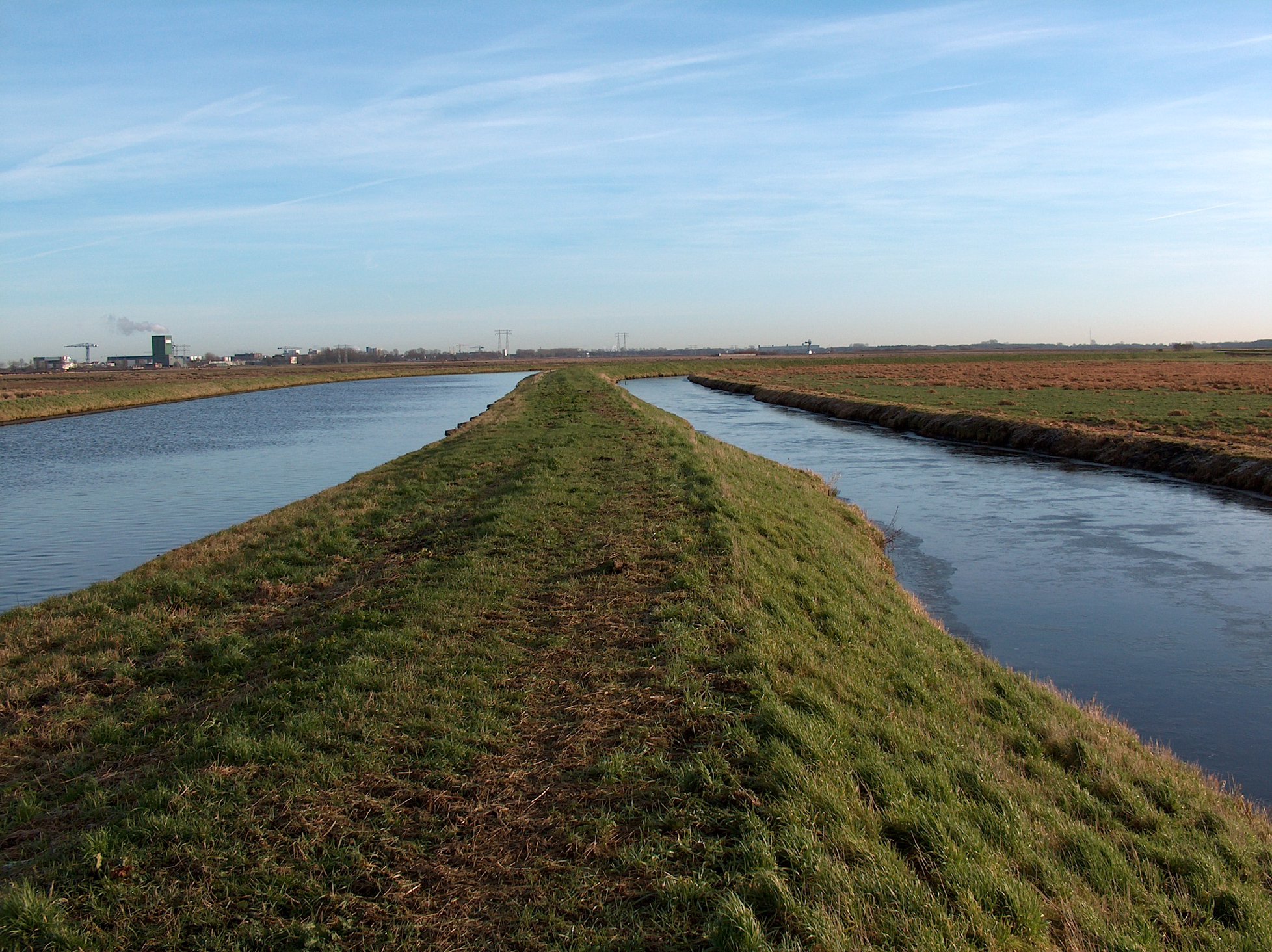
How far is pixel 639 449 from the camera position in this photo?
2200cm

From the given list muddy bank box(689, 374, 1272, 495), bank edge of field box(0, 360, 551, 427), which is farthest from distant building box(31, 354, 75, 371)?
muddy bank box(689, 374, 1272, 495)

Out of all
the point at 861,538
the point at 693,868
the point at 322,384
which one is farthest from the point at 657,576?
the point at 322,384

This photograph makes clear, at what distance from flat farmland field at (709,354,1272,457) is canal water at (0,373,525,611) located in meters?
26.9

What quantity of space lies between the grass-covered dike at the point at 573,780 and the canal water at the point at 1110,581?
5.44ft

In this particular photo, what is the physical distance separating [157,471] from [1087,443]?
31516mm

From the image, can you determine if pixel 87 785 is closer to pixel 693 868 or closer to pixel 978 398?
pixel 693 868

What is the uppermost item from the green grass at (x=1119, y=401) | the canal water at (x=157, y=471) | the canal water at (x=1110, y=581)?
the green grass at (x=1119, y=401)

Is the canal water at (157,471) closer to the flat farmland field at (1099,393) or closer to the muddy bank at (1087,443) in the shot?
the muddy bank at (1087,443)

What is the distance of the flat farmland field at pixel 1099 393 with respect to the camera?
3203 cm

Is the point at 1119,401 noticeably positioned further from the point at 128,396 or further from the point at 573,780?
the point at 128,396

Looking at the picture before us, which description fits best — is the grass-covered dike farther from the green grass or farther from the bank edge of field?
the bank edge of field

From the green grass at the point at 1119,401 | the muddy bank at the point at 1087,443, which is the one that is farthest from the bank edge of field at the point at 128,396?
the green grass at the point at 1119,401

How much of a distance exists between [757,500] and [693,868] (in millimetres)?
11386

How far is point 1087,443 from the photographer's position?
98.6ft
